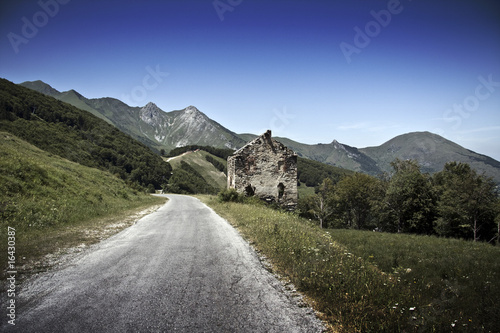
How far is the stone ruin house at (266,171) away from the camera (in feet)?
70.1

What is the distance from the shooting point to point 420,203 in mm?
42469

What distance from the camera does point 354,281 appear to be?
500cm

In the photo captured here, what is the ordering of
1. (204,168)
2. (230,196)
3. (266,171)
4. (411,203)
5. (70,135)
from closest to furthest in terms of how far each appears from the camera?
(230,196) < (266,171) < (411,203) < (70,135) < (204,168)

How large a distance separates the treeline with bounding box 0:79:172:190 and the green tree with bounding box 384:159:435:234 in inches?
1814

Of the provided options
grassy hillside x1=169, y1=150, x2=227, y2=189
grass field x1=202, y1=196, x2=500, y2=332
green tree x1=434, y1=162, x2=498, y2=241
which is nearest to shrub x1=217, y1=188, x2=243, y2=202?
grass field x1=202, y1=196, x2=500, y2=332

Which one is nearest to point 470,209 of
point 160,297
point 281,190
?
point 281,190

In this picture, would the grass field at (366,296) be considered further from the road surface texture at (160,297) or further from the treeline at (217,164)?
the treeline at (217,164)

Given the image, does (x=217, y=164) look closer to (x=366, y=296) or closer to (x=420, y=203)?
(x=420, y=203)

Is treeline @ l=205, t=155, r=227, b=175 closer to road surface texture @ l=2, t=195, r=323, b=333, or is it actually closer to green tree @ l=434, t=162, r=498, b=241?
green tree @ l=434, t=162, r=498, b=241

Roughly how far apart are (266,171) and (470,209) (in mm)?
33831

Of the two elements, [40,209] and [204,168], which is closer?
[40,209]

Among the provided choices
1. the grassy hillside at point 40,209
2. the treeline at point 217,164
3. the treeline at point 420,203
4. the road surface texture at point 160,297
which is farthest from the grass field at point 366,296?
the treeline at point 217,164

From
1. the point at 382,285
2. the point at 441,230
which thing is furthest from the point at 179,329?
the point at 441,230

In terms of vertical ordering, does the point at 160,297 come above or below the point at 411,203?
above
